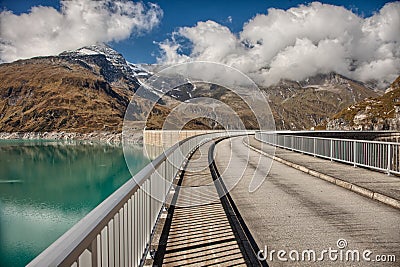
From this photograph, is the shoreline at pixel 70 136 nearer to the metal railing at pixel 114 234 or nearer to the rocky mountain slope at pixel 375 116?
the rocky mountain slope at pixel 375 116

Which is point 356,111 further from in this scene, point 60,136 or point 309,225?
point 309,225

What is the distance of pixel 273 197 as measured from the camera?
32.0ft

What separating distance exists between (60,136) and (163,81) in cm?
16977

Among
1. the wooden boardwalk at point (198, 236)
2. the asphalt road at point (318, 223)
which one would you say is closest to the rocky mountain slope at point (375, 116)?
the asphalt road at point (318, 223)

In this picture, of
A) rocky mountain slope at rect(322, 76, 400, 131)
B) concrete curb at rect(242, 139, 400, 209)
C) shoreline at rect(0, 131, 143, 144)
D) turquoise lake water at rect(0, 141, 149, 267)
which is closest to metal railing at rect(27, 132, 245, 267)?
concrete curb at rect(242, 139, 400, 209)

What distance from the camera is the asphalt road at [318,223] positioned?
5.12m

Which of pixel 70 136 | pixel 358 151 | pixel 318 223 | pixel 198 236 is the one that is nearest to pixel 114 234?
pixel 198 236

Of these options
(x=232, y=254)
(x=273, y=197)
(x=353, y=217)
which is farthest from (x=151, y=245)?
(x=273, y=197)

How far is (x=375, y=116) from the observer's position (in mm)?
130250

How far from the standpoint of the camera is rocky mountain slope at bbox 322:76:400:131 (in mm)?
114706

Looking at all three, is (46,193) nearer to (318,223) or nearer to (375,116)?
(318,223)

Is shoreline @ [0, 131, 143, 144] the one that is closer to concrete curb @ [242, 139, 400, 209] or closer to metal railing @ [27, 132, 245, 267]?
concrete curb @ [242, 139, 400, 209]

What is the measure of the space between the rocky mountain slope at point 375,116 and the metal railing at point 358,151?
96591mm

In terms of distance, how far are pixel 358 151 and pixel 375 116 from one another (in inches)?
5032
